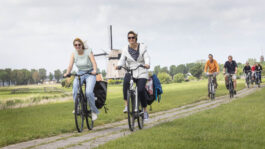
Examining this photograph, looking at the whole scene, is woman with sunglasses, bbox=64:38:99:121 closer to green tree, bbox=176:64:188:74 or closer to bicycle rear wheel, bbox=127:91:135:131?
bicycle rear wheel, bbox=127:91:135:131

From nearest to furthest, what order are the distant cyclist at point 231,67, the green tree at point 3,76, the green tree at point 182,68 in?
1. the distant cyclist at point 231,67
2. the green tree at point 3,76
3. the green tree at point 182,68

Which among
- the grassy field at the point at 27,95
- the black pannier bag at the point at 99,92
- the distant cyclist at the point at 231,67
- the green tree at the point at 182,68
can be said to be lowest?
the grassy field at the point at 27,95

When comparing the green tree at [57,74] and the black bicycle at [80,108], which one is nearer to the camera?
the black bicycle at [80,108]

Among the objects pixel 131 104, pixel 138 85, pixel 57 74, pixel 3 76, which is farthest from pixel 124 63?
pixel 57 74

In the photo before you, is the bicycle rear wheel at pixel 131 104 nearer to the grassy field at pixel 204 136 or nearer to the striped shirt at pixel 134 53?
the grassy field at pixel 204 136

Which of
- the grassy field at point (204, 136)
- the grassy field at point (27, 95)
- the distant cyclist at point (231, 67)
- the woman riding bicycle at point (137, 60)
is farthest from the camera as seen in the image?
the grassy field at point (27, 95)

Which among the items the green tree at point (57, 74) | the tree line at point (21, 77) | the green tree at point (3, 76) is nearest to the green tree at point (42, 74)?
the tree line at point (21, 77)

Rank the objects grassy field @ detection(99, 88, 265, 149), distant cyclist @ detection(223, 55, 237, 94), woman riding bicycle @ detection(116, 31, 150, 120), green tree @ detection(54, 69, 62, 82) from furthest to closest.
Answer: green tree @ detection(54, 69, 62, 82), distant cyclist @ detection(223, 55, 237, 94), woman riding bicycle @ detection(116, 31, 150, 120), grassy field @ detection(99, 88, 265, 149)

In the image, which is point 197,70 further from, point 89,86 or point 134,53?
point 89,86

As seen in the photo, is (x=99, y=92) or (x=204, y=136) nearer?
(x=204, y=136)

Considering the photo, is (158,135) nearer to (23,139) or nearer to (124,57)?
(124,57)

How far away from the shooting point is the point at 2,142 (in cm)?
584

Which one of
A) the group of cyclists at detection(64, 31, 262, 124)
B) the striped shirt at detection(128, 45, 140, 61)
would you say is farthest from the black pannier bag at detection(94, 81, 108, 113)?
the striped shirt at detection(128, 45, 140, 61)

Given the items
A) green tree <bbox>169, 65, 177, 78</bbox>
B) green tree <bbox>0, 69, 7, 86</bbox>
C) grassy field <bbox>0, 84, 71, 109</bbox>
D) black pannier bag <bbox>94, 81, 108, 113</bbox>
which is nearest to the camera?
black pannier bag <bbox>94, 81, 108, 113</bbox>
